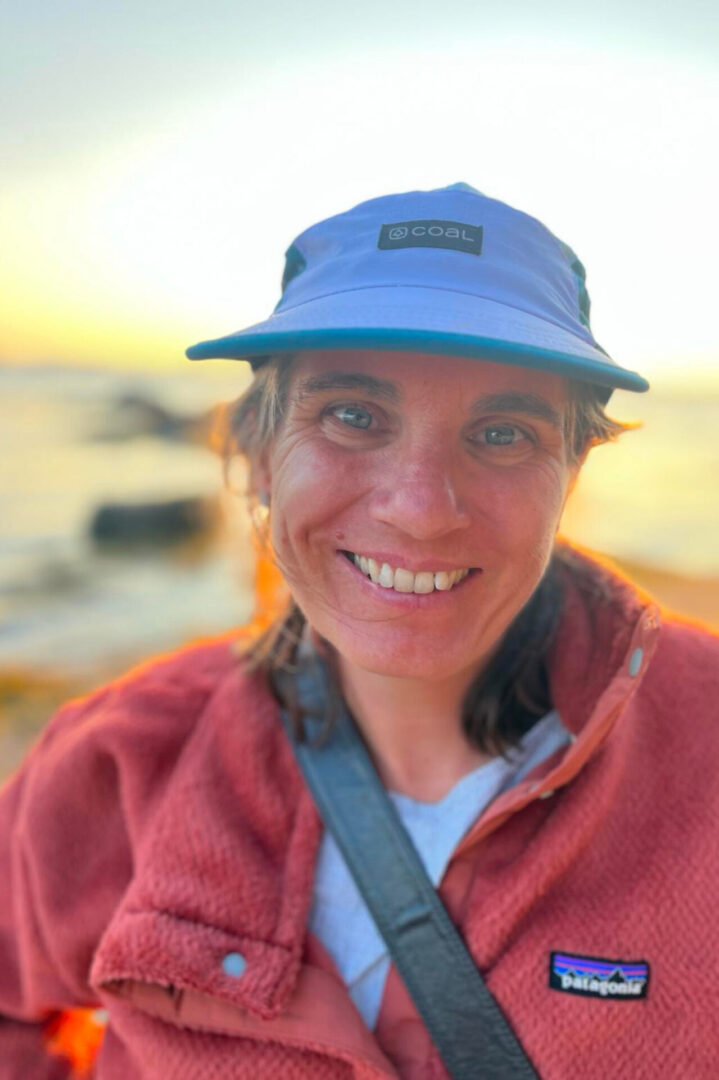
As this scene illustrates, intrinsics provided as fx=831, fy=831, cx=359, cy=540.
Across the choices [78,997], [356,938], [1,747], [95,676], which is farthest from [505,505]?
[95,676]

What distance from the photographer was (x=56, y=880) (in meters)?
1.43

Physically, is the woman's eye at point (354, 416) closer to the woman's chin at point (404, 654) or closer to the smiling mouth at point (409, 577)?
the smiling mouth at point (409, 577)

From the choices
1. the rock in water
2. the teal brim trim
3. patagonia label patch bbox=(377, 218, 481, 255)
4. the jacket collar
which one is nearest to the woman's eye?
the teal brim trim

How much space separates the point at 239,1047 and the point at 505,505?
0.85m

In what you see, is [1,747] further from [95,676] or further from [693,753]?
[693,753]

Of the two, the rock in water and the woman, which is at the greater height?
the woman

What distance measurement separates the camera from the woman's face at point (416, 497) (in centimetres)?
106

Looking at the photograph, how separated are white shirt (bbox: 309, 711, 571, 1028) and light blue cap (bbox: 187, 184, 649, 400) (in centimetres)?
62

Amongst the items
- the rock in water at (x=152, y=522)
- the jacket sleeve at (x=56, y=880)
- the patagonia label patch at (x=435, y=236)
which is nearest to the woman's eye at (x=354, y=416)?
the patagonia label patch at (x=435, y=236)

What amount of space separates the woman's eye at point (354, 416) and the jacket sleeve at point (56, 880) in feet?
2.47

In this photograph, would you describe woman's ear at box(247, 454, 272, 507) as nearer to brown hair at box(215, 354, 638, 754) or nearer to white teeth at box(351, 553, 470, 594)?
brown hair at box(215, 354, 638, 754)

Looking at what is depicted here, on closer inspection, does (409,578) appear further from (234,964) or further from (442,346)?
(234,964)

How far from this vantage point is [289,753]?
4.68ft

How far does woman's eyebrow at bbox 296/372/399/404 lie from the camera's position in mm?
1070
